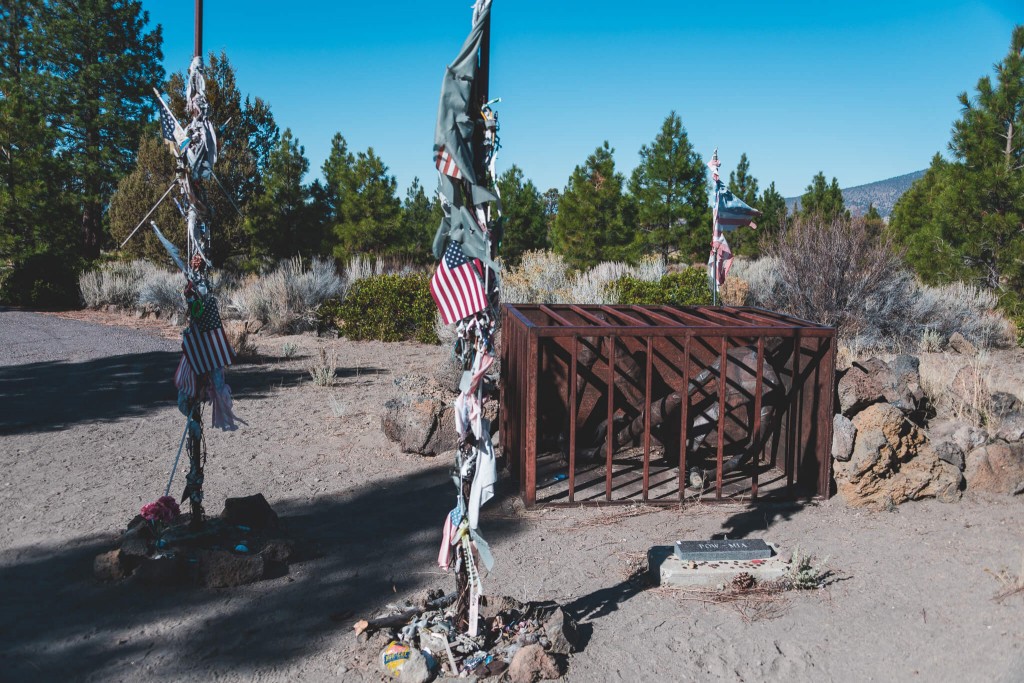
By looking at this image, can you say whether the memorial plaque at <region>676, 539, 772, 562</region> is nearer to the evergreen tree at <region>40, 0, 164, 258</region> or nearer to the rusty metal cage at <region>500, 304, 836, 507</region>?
the rusty metal cage at <region>500, 304, 836, 507</region>

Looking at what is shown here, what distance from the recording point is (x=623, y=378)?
7242 millimetres

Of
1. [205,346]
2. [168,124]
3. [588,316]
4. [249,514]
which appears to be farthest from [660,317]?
[168,124]

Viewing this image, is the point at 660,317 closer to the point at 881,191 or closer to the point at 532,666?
the point at 532,666

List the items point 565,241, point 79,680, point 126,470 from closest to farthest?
point 79,680, point 126,470, point 565,241

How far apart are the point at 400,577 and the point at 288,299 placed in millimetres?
12302

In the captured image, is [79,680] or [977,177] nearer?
[79,680]

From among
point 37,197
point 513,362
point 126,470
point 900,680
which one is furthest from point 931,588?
point 37,197

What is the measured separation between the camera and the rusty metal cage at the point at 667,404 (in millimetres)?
5891

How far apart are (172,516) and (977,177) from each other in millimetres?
14729

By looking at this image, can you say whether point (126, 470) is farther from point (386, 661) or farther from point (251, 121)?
point (251, 121)

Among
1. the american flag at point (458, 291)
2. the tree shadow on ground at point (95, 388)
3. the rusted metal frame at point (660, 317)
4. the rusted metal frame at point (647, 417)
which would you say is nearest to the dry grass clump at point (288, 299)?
the tree shadow on ground at point (95, 388)

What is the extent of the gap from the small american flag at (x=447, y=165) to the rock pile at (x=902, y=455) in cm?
420

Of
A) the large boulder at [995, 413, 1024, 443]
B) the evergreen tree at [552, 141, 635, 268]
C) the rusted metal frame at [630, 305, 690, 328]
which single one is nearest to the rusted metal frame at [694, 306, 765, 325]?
the rusted metal frame at [630, 305, 690, 328]

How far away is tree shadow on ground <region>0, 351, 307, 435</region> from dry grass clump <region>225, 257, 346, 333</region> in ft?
11.0
